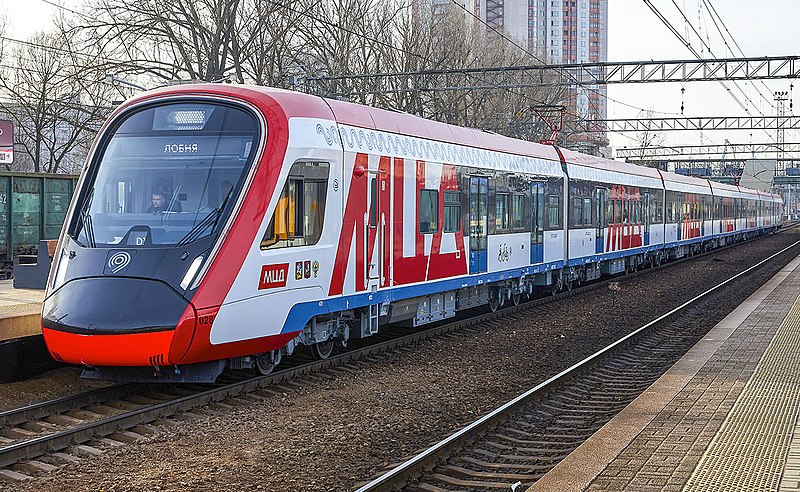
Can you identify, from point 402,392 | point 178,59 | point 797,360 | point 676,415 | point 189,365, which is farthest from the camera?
point 178,59

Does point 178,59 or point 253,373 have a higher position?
point 178,59

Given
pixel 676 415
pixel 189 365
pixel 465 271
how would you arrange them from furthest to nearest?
pixel 465 271, pixel 189 365, pixel 676 415

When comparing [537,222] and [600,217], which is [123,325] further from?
[600,217]

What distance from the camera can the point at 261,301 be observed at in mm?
10500

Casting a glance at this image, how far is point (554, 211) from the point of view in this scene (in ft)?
70.9

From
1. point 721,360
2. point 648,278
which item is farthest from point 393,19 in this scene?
point 721,360

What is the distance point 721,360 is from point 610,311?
7151 millimetres

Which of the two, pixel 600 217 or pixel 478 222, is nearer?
pixel 478 222

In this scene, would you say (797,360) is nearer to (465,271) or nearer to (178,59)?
(465,271)

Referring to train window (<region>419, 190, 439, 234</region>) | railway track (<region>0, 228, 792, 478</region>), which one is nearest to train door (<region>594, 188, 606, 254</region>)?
train window (<region>419, 190, 439, 234</region>)

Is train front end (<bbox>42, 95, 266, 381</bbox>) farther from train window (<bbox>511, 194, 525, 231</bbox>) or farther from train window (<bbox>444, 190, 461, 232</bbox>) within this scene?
train window (<bbox>511, 194, 525, 231</bbox>)

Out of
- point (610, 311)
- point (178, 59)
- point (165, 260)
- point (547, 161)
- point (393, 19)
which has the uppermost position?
point (393, 19)

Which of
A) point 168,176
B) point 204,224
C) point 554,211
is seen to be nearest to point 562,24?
point 554,211

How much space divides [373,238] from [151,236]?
3.66 metres
